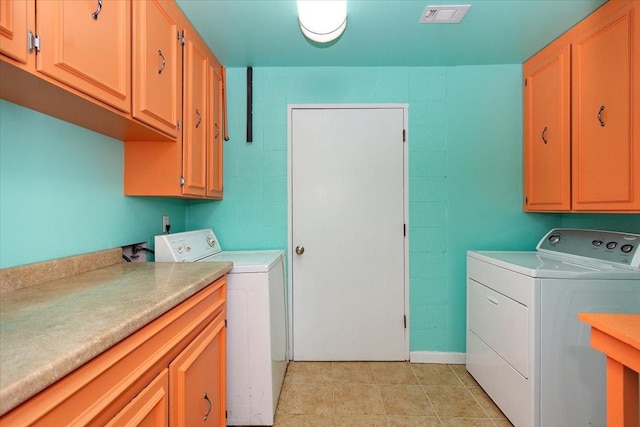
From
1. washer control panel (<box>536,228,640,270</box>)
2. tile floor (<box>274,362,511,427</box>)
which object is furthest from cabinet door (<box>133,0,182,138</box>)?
washer control panel (<box>536,228,640,270</box>)

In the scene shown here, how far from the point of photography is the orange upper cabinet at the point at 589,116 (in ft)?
4.66

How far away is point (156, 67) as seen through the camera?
131 centimetres

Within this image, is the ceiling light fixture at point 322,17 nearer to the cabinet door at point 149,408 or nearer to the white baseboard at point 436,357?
the cabinet door at point 149,408

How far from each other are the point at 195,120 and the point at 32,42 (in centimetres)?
94

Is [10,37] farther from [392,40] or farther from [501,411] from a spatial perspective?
[501,411]

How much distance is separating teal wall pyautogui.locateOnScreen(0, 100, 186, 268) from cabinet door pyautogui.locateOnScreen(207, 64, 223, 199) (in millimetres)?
509

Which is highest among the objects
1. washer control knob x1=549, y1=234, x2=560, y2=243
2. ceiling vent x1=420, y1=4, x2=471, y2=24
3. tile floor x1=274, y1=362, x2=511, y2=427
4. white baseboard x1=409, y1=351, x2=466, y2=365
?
ceiling vent x1=420, y1=4, x2=471, y2=24

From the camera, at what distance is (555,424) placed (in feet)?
4.66

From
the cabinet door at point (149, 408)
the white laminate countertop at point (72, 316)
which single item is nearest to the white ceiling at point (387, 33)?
the white laminate countertop at point (72, 316)

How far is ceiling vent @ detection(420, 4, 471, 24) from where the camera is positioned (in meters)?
1.57

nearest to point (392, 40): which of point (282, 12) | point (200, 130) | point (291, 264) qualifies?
point (282, 12)

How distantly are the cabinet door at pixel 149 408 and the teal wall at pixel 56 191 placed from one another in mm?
702

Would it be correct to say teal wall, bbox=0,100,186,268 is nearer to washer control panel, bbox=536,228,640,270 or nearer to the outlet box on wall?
the outlet box on wall

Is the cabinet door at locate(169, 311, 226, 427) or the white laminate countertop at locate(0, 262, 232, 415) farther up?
the white laminate countertop at locate(0, 262, 232, 415)
